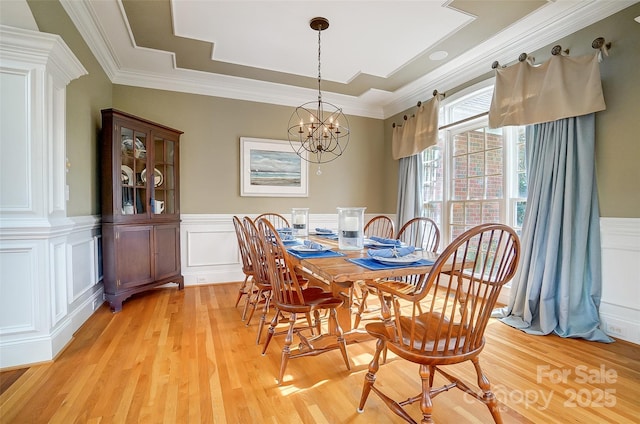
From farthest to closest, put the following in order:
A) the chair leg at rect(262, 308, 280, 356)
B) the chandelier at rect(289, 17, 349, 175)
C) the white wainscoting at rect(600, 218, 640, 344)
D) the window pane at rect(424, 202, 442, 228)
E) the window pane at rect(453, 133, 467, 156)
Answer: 1. the chandelier at rect(289, 17, 349, 175)
2. the window pane at rect(424, 202, 442, 228)
3. the window pane at rect(453, 133, 467, 156)
4. the white wainscoting at rect(600, 218, 640, 344)
5. the chair leg at rect(262, 308, 280, 356)

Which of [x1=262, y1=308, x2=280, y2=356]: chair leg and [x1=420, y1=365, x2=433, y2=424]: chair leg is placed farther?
[x1=262, y1=308, x2=280, y2=356]: chair leg

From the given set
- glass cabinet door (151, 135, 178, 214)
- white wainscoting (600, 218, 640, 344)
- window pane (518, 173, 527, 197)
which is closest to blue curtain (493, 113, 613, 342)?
white wainscoting (600, 218, 640, 344)

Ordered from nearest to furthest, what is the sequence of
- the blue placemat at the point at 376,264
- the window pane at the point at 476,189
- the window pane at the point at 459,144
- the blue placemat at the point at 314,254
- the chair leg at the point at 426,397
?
the chair leg at the point at 426,397 → the blue placemat at the point at 376,264 → the blue placemat at the point at 314,254 → the window pane at the point at 476,189 → the window pane at the point at 459,144

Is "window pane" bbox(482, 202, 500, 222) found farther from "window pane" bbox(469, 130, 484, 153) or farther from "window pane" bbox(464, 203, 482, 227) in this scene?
"window pane" bbox(469, 130, 484, 153)

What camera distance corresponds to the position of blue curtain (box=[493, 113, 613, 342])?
2.43m

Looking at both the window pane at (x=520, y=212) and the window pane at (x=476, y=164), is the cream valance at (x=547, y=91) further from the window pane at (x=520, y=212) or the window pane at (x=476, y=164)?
the window pane at (x=520, y=212)

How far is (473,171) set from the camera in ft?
11.9

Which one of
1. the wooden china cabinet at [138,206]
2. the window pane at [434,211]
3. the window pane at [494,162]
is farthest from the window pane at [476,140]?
the wooden china cabinet at [138,206]

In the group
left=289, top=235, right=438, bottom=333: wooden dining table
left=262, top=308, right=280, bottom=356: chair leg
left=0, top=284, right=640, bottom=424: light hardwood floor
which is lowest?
left=0, top=284, right=640, bottom=424: light hardwood floor

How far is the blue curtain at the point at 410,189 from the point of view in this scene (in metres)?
4.24

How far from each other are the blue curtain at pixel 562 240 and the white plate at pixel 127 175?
3886 millimetres

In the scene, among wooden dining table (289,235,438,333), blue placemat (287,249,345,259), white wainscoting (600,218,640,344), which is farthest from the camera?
white wainscoting (600,218,640,344)

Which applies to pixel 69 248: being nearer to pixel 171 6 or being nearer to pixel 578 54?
pixel 171 6

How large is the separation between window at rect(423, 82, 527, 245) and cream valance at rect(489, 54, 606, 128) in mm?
330
